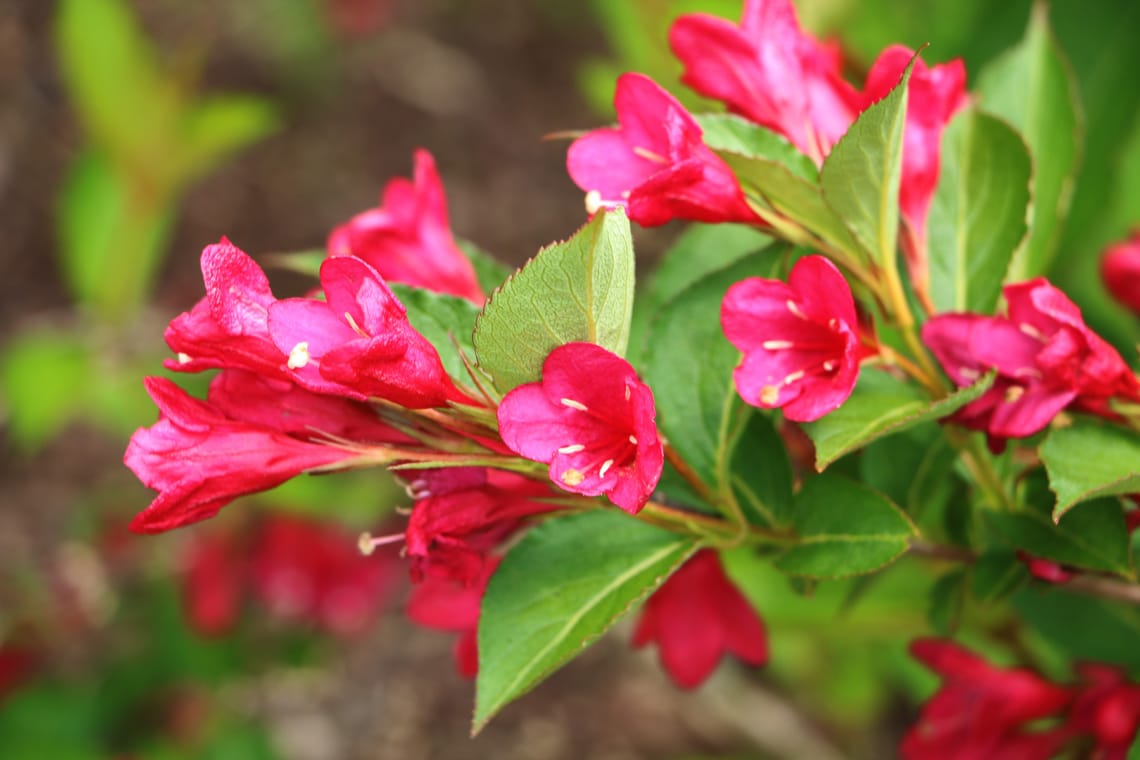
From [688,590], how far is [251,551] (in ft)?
4.11

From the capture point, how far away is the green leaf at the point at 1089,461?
64 centimetres

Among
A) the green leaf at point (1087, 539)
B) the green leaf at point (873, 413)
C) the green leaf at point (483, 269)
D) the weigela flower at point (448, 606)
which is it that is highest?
the green leaf at point (483, 269)

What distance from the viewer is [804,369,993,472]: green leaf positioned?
660 mm

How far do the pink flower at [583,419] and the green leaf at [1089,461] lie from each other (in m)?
0.24

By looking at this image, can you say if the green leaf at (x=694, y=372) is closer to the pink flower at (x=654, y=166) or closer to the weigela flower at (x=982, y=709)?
the pink flower at (x=654, y=166)

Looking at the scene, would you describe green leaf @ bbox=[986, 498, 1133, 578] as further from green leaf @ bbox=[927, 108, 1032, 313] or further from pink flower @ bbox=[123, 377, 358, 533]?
pink flower @ bbox=[123, 377, 358, 533]

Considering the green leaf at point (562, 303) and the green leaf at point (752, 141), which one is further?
the green leaf at point (752, 141)

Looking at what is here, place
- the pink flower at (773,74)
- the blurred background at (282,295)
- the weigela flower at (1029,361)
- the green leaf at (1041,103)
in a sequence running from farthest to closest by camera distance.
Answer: the blurred background at (282,295), the green leaf at (1041,103), the pink flower at (773,74), the weigela flower at (1029,361)

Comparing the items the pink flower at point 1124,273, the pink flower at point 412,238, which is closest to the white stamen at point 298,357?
the pink flower at point 412,238

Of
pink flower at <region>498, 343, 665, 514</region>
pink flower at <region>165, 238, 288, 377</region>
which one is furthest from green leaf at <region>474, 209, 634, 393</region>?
pink flower at <region>165, 238, 288, 377</region>

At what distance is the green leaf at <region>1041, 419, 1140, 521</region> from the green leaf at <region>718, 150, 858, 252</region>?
19 centimetres

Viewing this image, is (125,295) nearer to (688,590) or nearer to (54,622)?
(54,622)

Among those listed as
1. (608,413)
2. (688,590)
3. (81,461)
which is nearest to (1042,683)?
(688,590)

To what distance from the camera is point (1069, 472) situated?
67 cm
